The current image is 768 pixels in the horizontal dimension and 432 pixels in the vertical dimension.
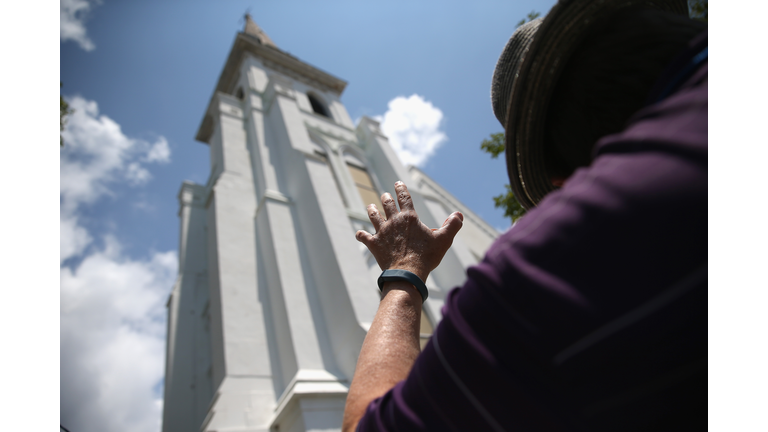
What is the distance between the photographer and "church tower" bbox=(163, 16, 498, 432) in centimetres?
715

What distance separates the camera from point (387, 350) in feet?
3.02

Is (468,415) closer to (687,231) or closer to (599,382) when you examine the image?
(599,382)

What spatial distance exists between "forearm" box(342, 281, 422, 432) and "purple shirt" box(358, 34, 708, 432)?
0.24 meters

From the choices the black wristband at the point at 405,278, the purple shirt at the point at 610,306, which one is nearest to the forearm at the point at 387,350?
the black wristband at the point at 405,278

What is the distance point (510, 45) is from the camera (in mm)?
1294

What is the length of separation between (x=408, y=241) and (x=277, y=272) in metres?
8.20

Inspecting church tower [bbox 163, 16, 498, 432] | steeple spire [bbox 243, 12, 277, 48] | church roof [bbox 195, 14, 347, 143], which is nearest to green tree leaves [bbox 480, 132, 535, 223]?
church tower [bbox 163, 16, 498, 432]

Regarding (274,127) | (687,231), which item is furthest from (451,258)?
(687,231)

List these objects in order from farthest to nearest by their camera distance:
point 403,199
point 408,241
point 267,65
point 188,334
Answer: point 267,65 < point 188,334 < point 403,199 < point 408,241

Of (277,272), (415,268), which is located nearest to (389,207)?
(415,268)

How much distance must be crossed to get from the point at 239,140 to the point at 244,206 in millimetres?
3557

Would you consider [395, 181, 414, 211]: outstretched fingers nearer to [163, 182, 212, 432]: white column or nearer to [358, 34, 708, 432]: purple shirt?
[358, 34, 708, 432]: purple shirt

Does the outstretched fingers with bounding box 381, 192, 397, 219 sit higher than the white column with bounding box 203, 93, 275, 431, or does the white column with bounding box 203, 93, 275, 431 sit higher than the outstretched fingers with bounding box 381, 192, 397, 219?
the white column with bounding box 203, 93, 275, 431

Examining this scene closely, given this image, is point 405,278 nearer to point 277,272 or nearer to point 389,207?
point 389,207
